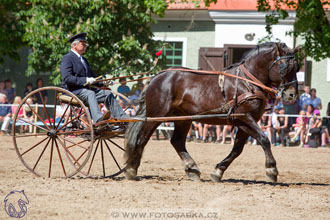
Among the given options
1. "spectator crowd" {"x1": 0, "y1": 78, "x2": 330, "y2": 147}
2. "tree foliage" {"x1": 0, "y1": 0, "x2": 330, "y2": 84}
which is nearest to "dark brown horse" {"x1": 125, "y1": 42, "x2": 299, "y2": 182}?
"spectator crowd" {"x1": 0, "y1": 78, "x2": 330, "y2": 147}

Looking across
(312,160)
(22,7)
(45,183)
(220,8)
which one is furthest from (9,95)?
(45,183)

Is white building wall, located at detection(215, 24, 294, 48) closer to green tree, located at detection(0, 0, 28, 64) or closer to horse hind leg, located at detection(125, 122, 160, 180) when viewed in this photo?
green tree, located at detection(0, 0, 28, 64)

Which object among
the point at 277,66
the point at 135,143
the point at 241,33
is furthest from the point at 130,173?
the point at 241,33

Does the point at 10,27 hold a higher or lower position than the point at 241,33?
lower

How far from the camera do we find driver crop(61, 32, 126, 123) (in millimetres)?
7922

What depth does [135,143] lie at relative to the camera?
8141mm

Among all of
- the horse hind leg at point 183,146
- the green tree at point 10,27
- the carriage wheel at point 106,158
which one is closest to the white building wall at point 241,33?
the green tree at point 10,27

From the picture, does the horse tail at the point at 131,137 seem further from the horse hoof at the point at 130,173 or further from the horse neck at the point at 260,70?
the horse neck at the point at 260,70

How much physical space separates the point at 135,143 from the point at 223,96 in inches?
55.7

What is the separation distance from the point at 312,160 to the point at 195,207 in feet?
21.6

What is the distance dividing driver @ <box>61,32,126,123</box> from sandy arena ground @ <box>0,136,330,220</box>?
3.18 feet

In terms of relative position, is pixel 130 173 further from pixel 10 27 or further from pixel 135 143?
pixel 10 27

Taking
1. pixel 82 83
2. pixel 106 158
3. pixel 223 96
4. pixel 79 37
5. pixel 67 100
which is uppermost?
pixel 79 37

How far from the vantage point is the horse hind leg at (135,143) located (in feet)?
26.6
